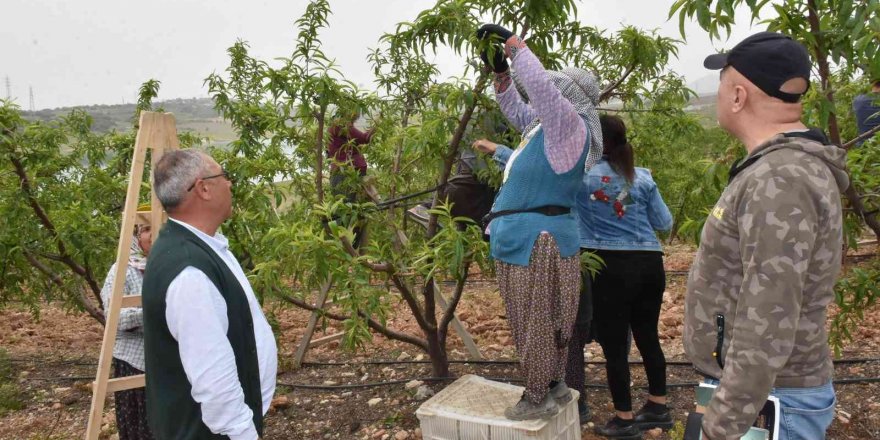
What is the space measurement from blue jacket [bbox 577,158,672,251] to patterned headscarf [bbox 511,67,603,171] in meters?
0.60

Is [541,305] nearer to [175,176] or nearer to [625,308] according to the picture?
[625,308]

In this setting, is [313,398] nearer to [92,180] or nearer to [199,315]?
[92,180]

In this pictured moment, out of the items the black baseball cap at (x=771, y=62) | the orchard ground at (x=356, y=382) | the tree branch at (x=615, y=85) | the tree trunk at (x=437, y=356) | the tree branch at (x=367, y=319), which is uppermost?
the tree branch at (x=615, y=85)

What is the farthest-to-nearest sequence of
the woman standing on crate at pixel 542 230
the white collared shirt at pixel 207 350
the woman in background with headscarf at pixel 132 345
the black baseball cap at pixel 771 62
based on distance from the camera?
1. the woman in background with headscarf at pixel 132 345
2. the woman standing on crate at pixel 542 230
3. the white collared shirt at pixel 207 350
4. the black baseball cap at pixel 771 62

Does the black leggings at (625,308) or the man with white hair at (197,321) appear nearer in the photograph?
the man with white hair at (197,321)

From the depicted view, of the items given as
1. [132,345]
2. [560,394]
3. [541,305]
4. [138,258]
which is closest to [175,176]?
[138,258]

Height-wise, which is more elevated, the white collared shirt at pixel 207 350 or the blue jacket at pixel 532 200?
the blue jacket at pixel 532 200

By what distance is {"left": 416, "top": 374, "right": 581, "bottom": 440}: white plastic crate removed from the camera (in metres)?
3.06

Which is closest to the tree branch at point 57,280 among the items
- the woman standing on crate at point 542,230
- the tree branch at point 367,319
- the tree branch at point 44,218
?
the tree branch at point 44,218

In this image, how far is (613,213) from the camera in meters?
3.63

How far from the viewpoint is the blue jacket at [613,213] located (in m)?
3.60

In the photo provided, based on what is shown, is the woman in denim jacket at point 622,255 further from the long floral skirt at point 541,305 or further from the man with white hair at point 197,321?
the man with white hair at point 197,321

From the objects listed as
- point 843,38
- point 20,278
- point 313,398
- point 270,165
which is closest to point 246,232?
point 270,165

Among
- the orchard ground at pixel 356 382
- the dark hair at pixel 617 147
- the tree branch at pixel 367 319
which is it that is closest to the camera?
the dark hair at pixel 617 147
